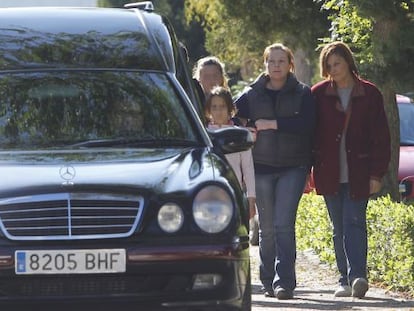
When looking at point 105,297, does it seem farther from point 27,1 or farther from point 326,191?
point 27,1

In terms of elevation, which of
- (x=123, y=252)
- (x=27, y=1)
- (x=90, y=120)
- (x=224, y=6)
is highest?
(x=27, y=1)

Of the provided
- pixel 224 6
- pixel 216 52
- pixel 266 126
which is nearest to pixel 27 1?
pixel 216 52

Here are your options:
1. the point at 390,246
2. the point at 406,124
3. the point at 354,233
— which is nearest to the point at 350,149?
the point at 354,233

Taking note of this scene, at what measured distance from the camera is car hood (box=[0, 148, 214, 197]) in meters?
6.79

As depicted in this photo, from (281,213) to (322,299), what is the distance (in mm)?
699

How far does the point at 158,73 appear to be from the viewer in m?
8.12

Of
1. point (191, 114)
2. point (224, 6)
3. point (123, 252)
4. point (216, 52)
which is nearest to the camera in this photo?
point (123, 252)

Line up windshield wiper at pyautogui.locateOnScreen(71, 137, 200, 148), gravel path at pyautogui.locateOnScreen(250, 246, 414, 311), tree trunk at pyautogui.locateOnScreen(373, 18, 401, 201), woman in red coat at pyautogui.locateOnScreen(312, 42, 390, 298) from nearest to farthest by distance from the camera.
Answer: windshield wiper at pyautogui.locateOnScreen(71, 137, 200, 148) → gravel path at pyautogui.locateOnScreen(250, 246, 414, 311) → woman in red coat at pyautogui.locateOnScreen(312, 42, 390, 298) → tree trunk at pyautogui.locateOnScreen(373, 18, 401, 201)

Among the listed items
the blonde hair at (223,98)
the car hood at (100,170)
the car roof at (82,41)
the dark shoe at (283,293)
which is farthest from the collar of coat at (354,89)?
the car hood at (100,170)

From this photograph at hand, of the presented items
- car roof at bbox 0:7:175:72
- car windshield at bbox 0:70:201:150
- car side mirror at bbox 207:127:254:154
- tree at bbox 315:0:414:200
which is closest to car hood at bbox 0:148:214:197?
car windshield at bbox 0:70:201:150

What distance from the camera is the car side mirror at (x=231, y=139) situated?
25.4 ft

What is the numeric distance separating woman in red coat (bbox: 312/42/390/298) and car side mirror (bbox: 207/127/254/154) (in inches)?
79.4

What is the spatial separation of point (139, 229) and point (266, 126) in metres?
3.30

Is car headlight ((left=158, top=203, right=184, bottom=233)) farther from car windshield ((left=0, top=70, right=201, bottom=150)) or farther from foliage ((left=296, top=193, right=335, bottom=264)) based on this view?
foliage ((left=296, top=193, right=335, bottom=264))
